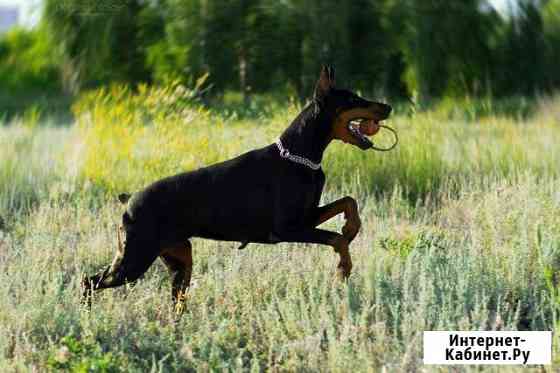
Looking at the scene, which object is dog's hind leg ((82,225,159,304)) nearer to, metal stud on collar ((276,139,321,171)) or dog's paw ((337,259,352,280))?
metal stud on collar ((276,139,321,171))

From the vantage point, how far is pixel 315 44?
18.6m

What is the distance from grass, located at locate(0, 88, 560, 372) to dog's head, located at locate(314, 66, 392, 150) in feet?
2.91

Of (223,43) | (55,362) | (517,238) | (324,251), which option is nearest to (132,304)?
(55,362)

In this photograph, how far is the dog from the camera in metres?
4.19

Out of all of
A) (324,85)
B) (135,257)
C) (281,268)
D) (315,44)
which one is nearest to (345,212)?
(324,85)

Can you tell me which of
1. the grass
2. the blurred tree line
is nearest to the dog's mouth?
the grass

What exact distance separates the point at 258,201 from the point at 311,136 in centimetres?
48

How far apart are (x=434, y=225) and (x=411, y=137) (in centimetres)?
191

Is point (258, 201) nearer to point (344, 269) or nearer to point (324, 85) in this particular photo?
point (344, 269)

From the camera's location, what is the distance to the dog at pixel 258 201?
4.19 meters

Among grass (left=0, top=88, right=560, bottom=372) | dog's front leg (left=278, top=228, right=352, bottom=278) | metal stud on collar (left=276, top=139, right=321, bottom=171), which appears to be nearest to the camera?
grass (left=0, top=88, right=560, bottom=372)

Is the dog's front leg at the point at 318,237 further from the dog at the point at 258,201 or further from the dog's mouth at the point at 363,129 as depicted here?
the dog's mouth at the point at 363,129

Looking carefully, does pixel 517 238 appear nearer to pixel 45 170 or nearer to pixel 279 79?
pixel 45 170

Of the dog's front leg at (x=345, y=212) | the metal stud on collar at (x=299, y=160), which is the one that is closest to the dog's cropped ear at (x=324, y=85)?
the metal stud on collar at (x=299, y=160)
